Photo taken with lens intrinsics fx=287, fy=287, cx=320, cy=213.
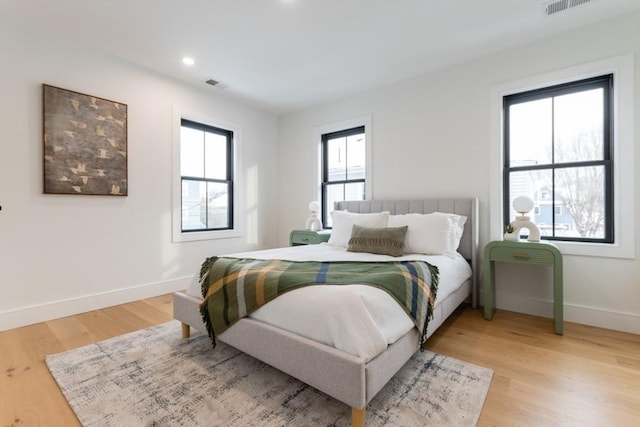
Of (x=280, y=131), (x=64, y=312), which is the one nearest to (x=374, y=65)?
→ (x=280, y=131)

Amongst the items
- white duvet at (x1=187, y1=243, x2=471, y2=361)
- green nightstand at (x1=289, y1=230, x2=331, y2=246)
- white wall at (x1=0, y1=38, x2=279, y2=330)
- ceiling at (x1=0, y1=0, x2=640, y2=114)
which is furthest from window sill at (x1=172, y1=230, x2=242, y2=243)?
white duvet at (x1=187, y1=243, x2=471, y2=361)

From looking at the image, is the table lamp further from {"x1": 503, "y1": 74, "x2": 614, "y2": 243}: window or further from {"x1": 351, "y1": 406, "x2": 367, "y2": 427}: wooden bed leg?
{"x1": 351, "y1": 406, "x2": 367, "y2": 427}: wooden bed leg

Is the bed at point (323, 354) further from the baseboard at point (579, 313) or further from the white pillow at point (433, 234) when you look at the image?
the baseboard at point (579, 313)

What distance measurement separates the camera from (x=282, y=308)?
5.19 feet

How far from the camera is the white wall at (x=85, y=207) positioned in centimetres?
248

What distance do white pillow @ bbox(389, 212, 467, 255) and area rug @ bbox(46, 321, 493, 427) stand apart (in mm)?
983

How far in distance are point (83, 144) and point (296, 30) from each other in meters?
2.33

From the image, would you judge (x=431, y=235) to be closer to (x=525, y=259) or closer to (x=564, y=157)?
(x=525, y=259)

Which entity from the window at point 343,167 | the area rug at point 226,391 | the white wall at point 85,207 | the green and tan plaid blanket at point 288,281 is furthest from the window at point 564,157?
the white wall at point 85,207

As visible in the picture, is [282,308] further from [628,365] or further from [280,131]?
[280,131]

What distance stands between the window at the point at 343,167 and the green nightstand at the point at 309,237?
636 mm

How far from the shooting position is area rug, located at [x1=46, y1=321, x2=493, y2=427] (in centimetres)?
140

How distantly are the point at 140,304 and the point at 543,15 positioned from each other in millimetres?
4643

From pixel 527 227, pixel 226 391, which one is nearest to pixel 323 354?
pixel 226 391
